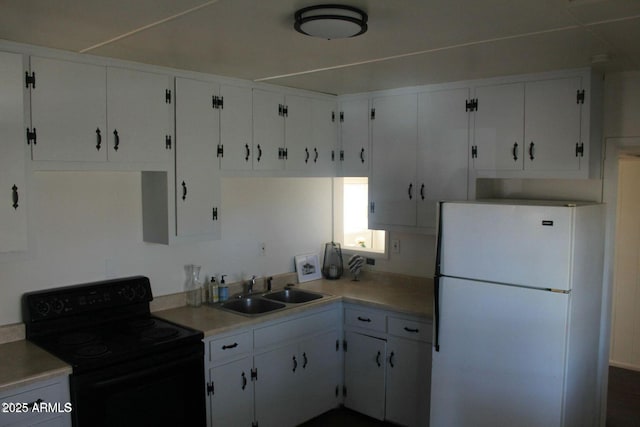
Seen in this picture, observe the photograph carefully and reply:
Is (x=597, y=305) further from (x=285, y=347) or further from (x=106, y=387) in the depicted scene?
(x=106, y=387)

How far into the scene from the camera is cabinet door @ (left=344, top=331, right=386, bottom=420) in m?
3.70

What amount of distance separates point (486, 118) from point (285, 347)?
1989 mm

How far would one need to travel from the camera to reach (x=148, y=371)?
105 inches

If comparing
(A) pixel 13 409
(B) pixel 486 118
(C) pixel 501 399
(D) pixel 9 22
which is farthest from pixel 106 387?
(B) pixel 486 118

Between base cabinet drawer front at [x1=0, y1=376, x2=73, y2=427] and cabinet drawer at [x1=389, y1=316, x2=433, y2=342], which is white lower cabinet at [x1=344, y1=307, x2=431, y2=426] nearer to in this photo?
cabinet drawer at [x1=389, y1=316, x2=433, y2=342]

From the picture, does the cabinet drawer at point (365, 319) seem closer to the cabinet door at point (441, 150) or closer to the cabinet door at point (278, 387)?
the cabinet door at point (278, 387)

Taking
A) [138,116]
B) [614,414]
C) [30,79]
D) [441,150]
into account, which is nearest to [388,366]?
[441,150]

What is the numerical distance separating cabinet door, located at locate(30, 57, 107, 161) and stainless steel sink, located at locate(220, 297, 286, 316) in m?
1.39

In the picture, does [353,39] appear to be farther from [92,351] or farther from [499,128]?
[92,351]

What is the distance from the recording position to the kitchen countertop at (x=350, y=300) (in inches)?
125

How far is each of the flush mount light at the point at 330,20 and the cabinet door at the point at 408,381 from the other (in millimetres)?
2164

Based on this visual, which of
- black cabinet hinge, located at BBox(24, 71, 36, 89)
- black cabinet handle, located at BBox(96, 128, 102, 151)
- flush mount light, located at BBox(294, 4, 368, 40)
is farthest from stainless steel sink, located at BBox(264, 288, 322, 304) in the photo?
flush mount light, located at BBox(294, 4, 368, 40)

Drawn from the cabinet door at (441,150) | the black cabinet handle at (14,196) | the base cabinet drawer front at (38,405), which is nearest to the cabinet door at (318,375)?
the cabinet door at (441,150)

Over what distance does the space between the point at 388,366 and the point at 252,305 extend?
3.43ft
